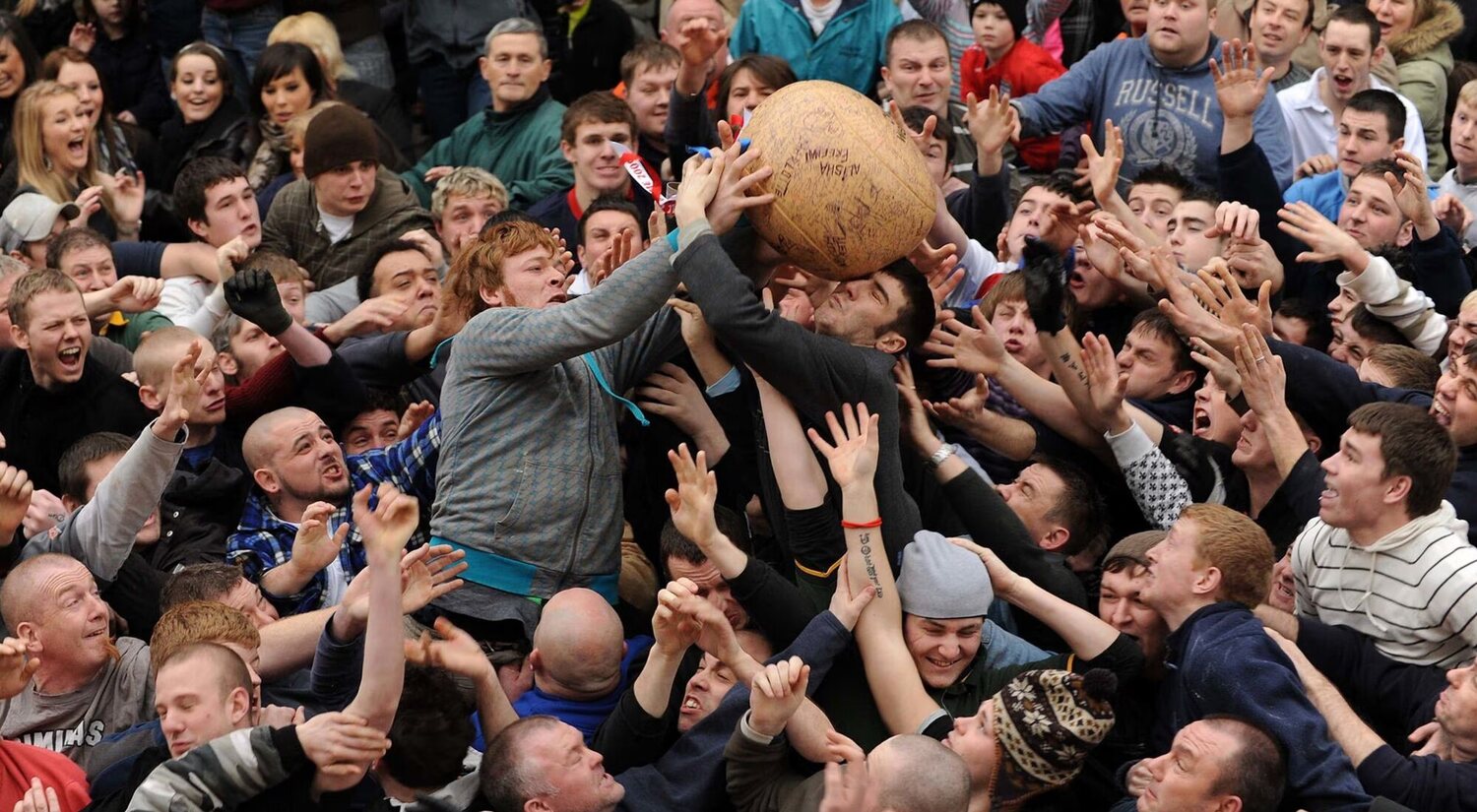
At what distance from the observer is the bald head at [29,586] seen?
662cm

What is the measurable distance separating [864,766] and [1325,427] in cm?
288

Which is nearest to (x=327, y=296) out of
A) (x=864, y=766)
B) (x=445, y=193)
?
(x=445, y=193)

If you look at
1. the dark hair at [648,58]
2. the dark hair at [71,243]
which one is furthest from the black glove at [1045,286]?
the dark hair at [71,243]

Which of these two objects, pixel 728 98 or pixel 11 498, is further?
pixel 728 98

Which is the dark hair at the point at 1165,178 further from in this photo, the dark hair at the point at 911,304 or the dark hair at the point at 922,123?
the dark hair at the point at 911,304

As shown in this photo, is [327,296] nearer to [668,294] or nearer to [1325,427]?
[668,294]

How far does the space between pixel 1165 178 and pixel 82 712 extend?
519 centimetres

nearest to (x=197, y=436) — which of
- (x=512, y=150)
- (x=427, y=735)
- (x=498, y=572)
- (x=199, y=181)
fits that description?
(x=498, y=572)

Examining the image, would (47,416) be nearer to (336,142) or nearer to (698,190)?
(336,142)

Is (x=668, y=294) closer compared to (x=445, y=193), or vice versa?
(x=668, y=294)

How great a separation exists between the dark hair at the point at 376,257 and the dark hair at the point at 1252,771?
15.1 ft

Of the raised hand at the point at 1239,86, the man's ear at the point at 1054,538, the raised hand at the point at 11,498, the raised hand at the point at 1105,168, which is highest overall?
the raised hand at the point at 1239,86

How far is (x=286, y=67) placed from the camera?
11.0 metres

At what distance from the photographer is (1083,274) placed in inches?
341
